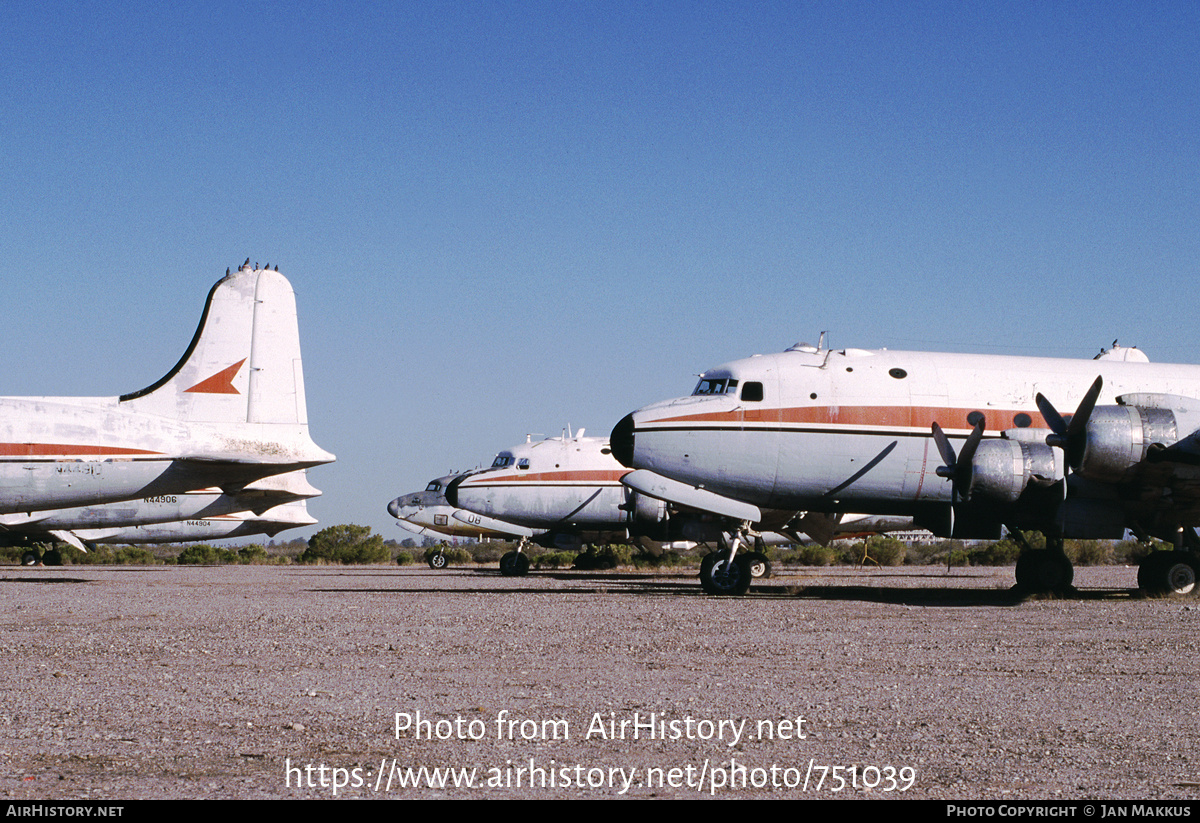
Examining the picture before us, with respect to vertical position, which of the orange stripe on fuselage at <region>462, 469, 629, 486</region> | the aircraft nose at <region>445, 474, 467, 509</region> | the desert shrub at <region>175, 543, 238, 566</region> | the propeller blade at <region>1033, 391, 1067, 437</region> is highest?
the propeller blade at <region>1033, 391, 1067, 437</region>

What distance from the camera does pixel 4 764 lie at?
5.68 metres

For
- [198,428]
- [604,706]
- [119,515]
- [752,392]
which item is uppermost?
[752,392]

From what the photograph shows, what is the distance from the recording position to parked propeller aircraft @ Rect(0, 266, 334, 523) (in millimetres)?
23344

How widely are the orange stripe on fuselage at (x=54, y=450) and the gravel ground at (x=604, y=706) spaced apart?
9.20 metres

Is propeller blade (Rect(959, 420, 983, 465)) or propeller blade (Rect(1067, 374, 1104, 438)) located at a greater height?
propeller blade (Rect(1067, 374, 1104, 438))

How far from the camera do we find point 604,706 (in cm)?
764

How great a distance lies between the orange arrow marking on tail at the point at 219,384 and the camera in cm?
2581

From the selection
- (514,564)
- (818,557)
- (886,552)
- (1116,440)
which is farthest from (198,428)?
(886,552)

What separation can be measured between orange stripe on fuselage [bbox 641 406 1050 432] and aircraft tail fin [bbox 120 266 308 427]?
10.6 meters

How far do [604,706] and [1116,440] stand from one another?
12.1m

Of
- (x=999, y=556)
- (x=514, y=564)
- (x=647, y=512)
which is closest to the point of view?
(x=647, y=512)

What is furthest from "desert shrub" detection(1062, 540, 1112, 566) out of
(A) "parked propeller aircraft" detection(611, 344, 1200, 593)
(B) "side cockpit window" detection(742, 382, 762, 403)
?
(B) "side cockpit window" detection(742, 382, 762, 403)

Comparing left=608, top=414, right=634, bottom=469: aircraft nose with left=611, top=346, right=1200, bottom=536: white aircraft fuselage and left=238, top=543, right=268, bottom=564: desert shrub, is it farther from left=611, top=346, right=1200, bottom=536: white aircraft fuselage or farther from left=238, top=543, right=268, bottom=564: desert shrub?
left=238, top=543, right=268, bottom=564: desert shrub

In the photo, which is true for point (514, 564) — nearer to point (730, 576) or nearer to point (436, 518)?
point (436, 518)
